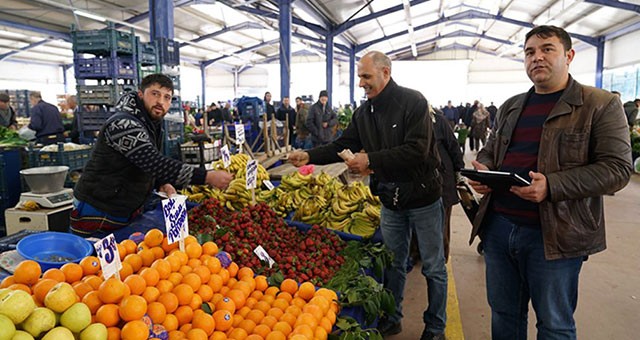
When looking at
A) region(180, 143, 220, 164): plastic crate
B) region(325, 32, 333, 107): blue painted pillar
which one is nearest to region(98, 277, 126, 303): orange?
region(180, 143, 220, 164): plastic crate

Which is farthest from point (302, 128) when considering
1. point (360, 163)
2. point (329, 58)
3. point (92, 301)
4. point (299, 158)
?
point (92, 301)

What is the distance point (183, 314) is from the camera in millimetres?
1445

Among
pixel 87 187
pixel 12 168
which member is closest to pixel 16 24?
pixel 12 168

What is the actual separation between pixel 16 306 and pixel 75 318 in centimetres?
14

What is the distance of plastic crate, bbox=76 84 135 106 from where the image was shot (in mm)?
5281

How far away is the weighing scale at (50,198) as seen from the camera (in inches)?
145

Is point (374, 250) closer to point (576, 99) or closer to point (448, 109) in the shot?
point (576, 99)

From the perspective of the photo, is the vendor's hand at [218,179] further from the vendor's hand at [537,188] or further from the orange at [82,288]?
the vendor's hand at [537,188]

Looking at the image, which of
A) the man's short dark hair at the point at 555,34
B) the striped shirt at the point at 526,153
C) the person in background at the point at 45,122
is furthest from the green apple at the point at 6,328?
the person in background at the point at 45,122

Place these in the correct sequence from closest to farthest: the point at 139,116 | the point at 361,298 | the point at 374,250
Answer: the point at 361,298
the point at 139,116
the point at 374,250

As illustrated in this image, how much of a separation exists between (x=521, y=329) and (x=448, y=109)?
51.7 ft

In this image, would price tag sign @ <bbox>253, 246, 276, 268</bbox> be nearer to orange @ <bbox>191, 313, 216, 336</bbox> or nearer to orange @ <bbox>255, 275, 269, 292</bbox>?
orange @ <bbox>255, 275, 269, 292</bbox>

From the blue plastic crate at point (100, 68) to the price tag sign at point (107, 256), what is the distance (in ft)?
14.8

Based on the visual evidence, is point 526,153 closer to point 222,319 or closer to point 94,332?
point 222,319
